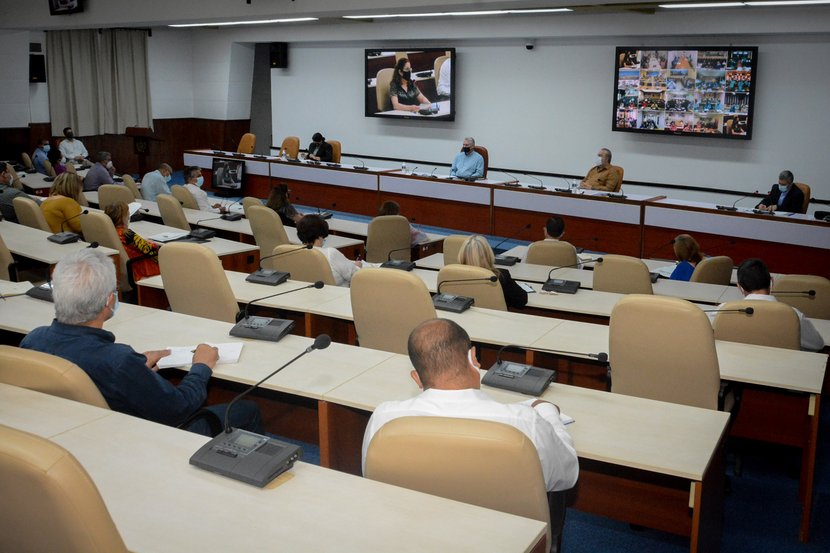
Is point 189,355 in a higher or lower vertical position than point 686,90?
lower

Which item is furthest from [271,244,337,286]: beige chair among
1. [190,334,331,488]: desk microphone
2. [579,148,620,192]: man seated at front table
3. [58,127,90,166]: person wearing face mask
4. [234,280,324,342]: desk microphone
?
[58,127,90,166]: person wearing face mask

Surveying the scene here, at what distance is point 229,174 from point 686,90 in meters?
7.12

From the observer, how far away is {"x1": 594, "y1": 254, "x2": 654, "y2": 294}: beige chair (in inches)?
208

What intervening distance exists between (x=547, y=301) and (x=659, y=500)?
1.76 meters

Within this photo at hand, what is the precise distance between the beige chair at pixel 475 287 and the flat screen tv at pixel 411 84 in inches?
342

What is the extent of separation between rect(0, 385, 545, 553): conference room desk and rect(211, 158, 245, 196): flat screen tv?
11.0m

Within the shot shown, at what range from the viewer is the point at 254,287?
4.84 meters

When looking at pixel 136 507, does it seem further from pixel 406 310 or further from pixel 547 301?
pixel 547 301

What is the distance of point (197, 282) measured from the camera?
4402 millimetres

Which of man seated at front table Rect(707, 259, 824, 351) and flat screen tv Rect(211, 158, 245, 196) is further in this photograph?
flat screen tv Rect(211, 158, 245, 196)

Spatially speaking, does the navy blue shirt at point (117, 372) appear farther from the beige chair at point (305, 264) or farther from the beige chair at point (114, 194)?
the beige chair at point (114, 194)

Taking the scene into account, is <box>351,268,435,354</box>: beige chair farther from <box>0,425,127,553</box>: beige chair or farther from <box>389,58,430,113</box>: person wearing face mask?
<box>389,58,430,113</box>: person wearing face mask

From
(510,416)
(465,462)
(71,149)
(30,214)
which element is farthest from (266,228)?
(71,149)

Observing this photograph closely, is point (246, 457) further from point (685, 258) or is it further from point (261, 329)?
point (685, 258)
